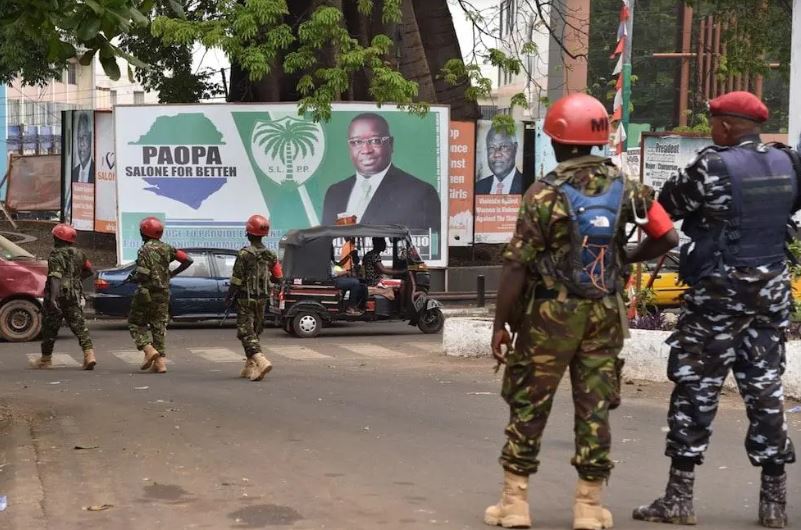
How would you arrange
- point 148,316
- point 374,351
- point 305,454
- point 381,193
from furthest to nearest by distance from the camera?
1. point 381,193
2. point 374,351
3. point 148,316
4. point 305,454

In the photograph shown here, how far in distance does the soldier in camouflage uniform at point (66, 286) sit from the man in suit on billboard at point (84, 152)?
12.7 metres

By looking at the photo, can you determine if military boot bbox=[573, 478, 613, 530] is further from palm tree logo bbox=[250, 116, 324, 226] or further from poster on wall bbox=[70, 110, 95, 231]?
poster on wall bbox=[70, 110, 95, 231]

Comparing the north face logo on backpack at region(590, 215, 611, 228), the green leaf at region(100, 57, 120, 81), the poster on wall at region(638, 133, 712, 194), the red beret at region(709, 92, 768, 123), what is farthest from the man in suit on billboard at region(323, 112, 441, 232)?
the north face logo on backpack at region(590, 215, 611, 228)

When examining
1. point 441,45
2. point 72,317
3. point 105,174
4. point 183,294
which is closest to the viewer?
point 72,317

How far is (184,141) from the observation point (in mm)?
24453

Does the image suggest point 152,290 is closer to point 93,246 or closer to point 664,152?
point 93,246

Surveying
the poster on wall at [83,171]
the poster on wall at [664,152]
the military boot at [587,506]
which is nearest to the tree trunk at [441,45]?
the poster on wall at [664,152]

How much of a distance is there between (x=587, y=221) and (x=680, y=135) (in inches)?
877

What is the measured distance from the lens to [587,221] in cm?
525

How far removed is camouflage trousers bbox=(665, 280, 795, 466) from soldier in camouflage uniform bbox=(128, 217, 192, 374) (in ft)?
27.2

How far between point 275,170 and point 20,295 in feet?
24.3

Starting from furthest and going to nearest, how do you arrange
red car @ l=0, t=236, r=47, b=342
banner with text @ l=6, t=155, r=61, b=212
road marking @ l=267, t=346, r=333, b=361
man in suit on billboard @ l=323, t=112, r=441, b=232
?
banner with text @ l=6, t=155, r=61, b=212
man in suit on billboard @ l=323, t=112, r=441, b=232
red car @ l=0, t=236, r=47, b=342
road marking @ l=267, t=346, r=333, b=361

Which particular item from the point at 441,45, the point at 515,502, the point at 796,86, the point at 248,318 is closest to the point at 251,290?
the point at 248,318

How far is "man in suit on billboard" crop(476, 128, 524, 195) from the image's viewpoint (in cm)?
2588
